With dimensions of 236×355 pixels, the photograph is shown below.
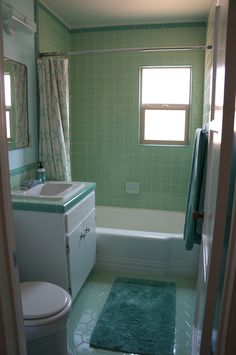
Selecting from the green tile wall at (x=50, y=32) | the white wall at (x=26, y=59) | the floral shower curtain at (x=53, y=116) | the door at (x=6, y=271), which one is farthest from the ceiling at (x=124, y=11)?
the door at (x=6, y=271)

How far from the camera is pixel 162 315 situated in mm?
2248

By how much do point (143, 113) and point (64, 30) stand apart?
1255 mm

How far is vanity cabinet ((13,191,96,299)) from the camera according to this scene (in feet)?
6.75

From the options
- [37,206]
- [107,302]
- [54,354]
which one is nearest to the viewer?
[54,354]

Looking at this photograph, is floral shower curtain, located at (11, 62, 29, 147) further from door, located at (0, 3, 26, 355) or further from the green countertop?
door, located at (0, 3, 26, 355)

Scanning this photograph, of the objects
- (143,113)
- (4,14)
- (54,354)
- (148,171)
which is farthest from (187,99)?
(54,354)

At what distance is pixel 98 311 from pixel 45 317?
0.79m

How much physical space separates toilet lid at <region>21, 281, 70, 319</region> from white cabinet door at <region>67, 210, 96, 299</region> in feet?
1.13

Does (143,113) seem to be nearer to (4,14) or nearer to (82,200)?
(82,200)

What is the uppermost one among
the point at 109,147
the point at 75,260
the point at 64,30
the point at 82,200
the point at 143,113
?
the point at 64,30

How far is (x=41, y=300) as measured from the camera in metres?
1.71

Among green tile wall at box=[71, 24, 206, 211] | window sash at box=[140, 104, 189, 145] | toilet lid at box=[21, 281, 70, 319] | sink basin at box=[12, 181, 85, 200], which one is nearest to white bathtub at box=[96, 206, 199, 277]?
sink basin at box=[12, 181, 85, 200]

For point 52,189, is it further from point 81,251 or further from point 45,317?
point 45,317

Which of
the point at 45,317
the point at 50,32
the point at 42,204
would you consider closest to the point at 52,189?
the point at 42,204
